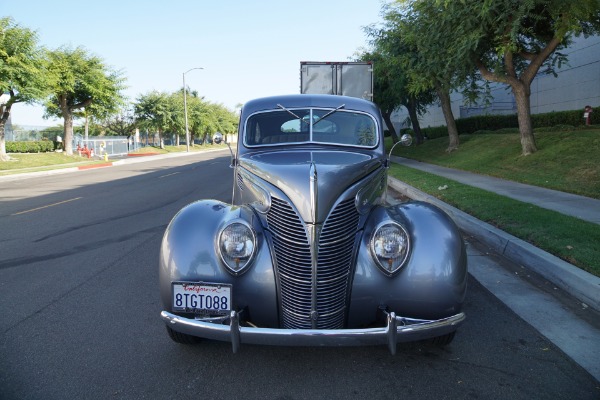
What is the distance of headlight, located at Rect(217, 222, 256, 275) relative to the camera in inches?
117

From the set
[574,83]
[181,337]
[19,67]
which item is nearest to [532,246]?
[181,337]

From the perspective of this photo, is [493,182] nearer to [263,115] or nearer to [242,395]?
[263,115]

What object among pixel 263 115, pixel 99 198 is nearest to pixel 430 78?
pixel 99 198

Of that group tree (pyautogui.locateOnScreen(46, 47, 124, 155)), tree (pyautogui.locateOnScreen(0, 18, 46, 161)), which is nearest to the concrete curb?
tree (pyautogui.locateOnScreen(0, 18, 46, 161))

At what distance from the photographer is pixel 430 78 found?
54.3 ft

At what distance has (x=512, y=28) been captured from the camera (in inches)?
450

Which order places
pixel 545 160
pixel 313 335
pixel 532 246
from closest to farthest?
1. pixel 313 335
2. pixel 532 246
3. pixel 545 160

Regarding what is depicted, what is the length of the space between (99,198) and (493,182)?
1040cm

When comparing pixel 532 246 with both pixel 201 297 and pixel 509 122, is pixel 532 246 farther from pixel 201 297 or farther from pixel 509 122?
pixel 509 122

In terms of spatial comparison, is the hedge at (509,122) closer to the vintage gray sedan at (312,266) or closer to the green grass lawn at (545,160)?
the green grass lawn at (545,160)

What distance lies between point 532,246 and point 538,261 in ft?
1.65

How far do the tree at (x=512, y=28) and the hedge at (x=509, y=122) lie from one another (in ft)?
13.9

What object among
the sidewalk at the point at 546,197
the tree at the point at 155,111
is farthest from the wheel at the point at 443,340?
the tree at the point at 155,111

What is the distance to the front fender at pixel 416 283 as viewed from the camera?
2.98 m
